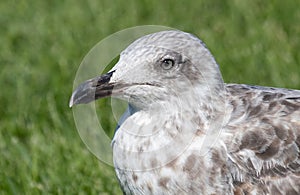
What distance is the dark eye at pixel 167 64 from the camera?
15.0 ft

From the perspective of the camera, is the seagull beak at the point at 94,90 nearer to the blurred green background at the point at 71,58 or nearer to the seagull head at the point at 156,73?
the seagull head at the point at 156,73

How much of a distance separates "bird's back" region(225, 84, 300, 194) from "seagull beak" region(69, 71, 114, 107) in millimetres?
698

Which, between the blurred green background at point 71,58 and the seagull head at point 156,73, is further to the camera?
the blurred green background at point 71,58

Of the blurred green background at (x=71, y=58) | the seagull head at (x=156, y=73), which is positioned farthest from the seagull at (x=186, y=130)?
the blurred green background at (x=71, y=58)

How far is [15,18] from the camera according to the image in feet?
30.9

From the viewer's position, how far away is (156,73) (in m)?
4.52

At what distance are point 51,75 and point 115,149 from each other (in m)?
3.29

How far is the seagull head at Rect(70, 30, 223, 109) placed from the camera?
4.47m

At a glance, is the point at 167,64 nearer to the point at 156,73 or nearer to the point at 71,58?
the point at 156,73

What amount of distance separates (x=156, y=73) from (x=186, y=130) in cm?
36

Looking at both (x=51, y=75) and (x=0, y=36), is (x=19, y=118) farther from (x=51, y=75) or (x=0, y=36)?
(x=0, y=36)

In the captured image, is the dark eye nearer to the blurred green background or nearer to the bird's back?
the bird's back

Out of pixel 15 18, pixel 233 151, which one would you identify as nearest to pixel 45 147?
pixel 233 151

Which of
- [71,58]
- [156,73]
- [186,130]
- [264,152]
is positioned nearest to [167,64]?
[156,73]
